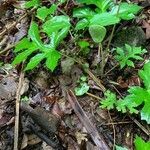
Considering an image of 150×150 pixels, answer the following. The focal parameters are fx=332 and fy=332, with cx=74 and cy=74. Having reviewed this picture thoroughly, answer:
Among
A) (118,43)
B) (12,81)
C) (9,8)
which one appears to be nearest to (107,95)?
(118,43)

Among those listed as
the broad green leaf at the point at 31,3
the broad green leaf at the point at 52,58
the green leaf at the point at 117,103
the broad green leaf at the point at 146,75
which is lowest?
the green leaf at the point at 117,103

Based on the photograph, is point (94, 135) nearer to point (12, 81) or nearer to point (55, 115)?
point (55, 115)

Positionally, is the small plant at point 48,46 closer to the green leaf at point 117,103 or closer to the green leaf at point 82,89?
the green leaf at point 82,89

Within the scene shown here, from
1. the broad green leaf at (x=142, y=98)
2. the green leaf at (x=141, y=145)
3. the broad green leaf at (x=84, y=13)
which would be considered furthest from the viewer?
the broad green leaf at (x=84, y=13)

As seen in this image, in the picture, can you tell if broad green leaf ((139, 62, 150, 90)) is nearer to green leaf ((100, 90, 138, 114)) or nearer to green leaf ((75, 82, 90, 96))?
green leaf ((100, 90, 138, 114))

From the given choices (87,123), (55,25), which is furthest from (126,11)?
(87,123)

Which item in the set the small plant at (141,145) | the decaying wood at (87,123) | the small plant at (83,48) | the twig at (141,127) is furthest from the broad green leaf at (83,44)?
the small plant at (141,145)

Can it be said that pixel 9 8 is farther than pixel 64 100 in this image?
Yes

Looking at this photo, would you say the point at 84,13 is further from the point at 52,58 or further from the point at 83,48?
the point at 52,58
